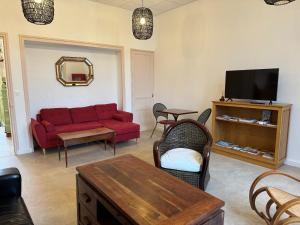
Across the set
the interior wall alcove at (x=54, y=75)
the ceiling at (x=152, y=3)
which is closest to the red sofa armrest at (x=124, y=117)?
the interior wall alcove at (x=54, y=75)

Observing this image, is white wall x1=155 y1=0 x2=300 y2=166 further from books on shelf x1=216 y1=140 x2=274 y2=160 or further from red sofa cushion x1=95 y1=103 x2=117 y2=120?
red sofa cushion x1=95 y1=103 x2=117 y2=120

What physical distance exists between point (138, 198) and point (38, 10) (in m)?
2.18

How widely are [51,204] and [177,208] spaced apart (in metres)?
1.70

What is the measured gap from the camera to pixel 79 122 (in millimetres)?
4676

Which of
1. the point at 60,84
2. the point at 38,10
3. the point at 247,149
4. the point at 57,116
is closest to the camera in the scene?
the point at 38,10

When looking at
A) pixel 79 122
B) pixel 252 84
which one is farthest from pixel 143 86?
pixel 252 84

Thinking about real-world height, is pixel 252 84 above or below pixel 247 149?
above

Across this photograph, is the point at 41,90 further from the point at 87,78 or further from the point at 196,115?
the point at 196,115

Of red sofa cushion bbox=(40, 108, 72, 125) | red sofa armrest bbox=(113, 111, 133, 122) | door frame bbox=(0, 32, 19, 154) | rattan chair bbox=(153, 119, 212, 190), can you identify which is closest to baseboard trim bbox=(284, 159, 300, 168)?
rattan chair bbox=(153, 119, 212, 190)

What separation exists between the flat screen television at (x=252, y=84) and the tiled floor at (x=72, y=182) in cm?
116

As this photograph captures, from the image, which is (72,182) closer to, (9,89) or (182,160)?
(182,160)

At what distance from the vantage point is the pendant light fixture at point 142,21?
3014mm

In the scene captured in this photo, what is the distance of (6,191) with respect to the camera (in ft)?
5.47

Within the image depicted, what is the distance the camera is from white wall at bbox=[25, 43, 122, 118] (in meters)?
4.36
